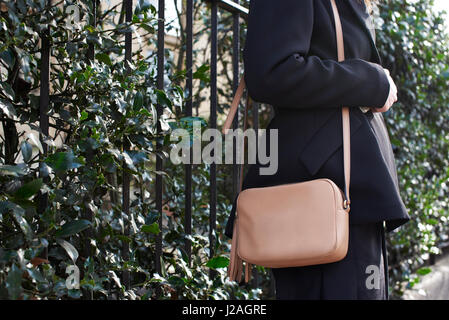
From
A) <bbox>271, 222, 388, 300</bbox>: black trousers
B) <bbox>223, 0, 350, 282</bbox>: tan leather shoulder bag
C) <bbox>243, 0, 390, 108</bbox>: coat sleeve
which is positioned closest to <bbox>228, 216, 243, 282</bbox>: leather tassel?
<bbox>223, 0, 350, 282</bbox>: tan leather shoulder bag

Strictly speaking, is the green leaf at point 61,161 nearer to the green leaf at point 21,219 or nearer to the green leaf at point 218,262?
the green leaf at point 21,219

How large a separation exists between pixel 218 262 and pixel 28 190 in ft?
3.04

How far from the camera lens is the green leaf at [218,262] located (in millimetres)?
1970

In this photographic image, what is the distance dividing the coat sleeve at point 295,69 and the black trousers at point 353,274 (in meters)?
0.35

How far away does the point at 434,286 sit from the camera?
4633 mm

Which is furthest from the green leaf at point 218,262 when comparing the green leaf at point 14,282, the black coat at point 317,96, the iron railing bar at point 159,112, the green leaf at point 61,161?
the green leaf at point 14,282

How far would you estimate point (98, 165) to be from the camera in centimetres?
151

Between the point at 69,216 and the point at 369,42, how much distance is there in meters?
0.99

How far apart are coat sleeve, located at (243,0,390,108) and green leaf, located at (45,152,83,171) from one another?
1.67 ft

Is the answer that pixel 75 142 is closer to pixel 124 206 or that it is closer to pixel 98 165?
pixel 98 165

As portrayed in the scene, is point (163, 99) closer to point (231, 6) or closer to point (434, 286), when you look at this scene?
point (231, 6)
